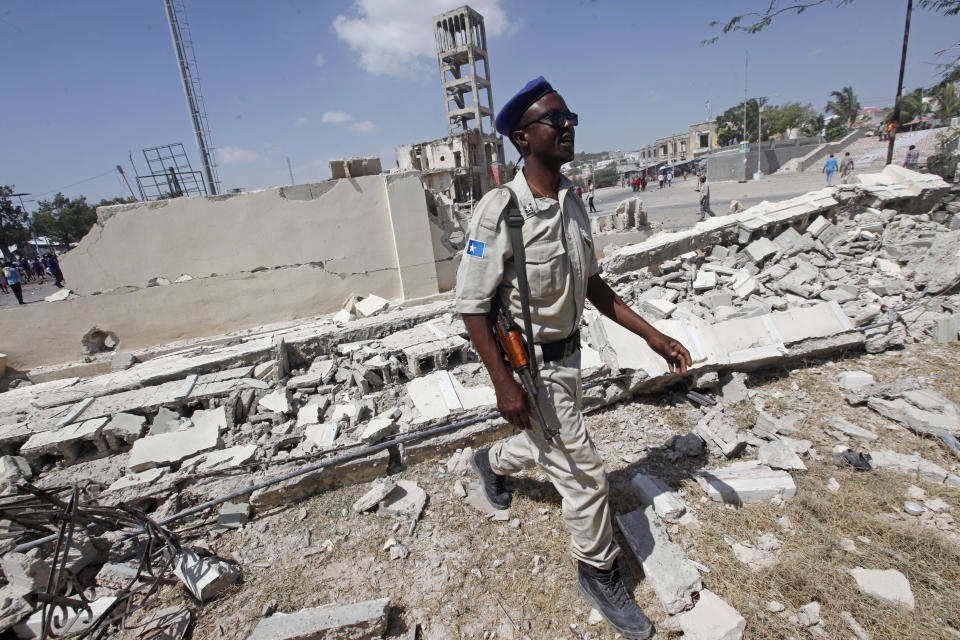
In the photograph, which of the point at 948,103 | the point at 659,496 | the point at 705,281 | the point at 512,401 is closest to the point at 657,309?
the point at 705,281

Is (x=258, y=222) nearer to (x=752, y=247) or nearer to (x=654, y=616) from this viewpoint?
(x=654, y=616)

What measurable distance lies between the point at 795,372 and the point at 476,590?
332 centimetres

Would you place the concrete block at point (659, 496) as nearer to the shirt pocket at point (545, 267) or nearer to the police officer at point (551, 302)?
the police officer at point (551, 302)

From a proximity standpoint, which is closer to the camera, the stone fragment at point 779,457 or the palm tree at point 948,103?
the stone fragment at point 779,457

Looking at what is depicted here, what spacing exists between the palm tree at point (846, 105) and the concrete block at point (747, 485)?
197 ft

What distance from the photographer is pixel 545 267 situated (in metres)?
1.76

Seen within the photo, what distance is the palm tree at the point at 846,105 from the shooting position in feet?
145

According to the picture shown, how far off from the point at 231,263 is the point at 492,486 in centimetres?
519

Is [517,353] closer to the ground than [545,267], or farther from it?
closer to the ground

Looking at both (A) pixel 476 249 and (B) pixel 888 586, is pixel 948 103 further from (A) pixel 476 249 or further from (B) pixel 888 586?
(A) pixel 476 249

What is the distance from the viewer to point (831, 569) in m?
1.96

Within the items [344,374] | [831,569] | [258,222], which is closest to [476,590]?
[831,569]

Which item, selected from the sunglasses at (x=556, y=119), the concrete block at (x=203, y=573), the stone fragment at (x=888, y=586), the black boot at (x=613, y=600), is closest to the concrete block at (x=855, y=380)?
the stone fragment at (x=888, y=586)

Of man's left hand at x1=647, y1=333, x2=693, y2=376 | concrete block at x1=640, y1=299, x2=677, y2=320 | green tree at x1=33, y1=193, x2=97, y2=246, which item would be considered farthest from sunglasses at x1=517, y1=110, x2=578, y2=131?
green tree at x1=33, y1=193, x2=97, y2=246
